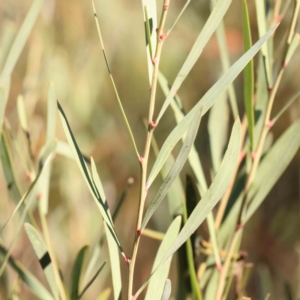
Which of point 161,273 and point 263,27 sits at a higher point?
point 263,27

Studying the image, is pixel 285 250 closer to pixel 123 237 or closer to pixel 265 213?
pixel 265 213

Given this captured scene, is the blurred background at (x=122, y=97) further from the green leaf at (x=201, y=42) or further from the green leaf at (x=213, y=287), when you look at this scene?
the green leaf at (x=201, y=42)

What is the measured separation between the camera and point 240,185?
0.33m

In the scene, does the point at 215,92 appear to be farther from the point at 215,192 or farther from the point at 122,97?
the point at 122,97

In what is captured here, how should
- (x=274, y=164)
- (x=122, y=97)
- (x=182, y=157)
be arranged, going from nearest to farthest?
(x=182, y=157) → (x=274, y=164) → (x=122, y=97)

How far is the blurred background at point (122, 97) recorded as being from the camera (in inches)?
24.0

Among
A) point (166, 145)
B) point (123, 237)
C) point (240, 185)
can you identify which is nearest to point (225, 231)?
point (240, 185)

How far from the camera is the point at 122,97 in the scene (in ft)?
2.39

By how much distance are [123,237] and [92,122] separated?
0.63 ft

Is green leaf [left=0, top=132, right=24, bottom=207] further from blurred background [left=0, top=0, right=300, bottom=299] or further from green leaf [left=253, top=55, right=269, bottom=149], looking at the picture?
blurred background [left=0, top=0, right=300, bottom=299]

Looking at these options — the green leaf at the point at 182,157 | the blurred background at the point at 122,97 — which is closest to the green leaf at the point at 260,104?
the green leaf at the point at 182,157

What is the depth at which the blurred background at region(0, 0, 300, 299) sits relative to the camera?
0.61m

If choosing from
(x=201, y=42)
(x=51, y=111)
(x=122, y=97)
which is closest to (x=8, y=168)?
(x=51, y=111)

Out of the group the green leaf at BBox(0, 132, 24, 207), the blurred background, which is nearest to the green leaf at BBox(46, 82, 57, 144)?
the green leaf at BBox(0, 132, 24, 207)
